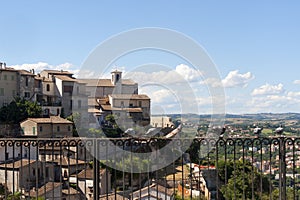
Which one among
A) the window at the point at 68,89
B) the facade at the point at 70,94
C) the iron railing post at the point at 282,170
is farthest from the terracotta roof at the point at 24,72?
the iron railing post at the point at 282,170

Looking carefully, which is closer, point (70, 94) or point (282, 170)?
point (282, 170)

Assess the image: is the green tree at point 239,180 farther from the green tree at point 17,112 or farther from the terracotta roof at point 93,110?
the green tree at point 17,112

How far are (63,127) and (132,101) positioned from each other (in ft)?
23.9

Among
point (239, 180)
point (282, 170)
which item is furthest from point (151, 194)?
point (282, 170)

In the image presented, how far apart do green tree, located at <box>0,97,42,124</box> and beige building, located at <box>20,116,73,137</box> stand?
1961mm

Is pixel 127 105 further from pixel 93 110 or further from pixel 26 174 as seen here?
pixel 26 174

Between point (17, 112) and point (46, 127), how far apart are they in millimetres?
3813

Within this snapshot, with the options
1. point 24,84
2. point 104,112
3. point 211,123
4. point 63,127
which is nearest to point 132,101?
point 104,112

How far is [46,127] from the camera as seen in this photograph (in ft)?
125

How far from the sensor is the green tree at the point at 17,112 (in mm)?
39166

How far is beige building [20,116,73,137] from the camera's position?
3669 cm

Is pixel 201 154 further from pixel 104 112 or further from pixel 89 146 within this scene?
pixel 104 112

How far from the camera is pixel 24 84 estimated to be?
45594mm

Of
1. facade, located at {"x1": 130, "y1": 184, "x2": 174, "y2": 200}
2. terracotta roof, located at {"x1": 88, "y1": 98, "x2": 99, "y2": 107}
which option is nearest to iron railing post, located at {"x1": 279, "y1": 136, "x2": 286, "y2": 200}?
facade, located at {"x1": 130, "y1": 184, "x2": 174, "y2": 200}
